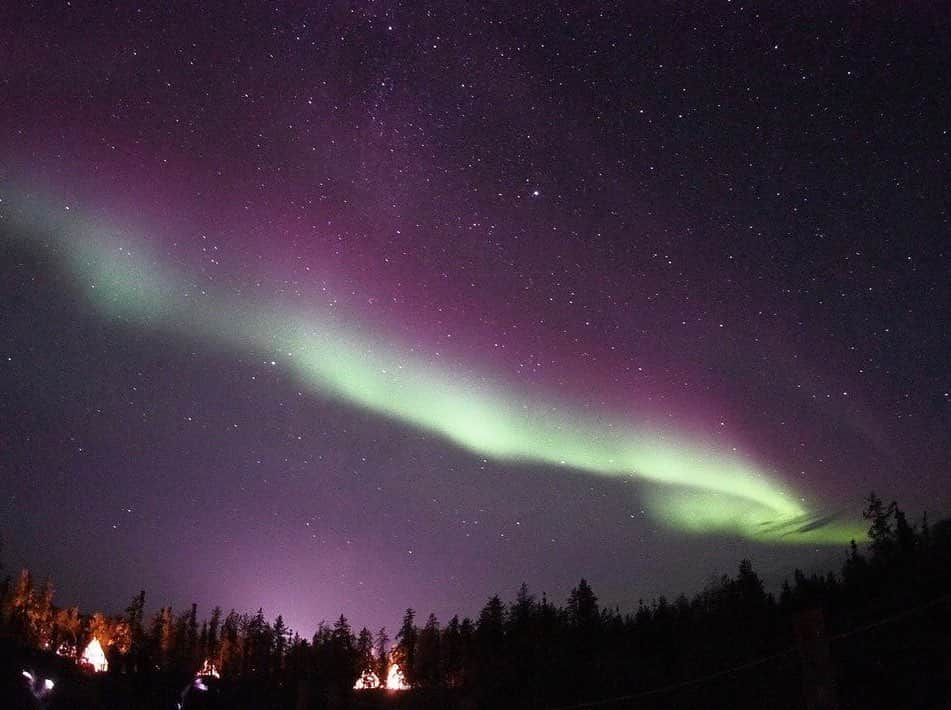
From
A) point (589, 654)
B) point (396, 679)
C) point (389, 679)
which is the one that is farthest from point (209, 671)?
point (396, 679)

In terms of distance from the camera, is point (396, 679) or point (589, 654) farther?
point (396, 679)

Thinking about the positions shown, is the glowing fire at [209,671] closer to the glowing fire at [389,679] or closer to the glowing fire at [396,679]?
the glowing fire at [389,679]

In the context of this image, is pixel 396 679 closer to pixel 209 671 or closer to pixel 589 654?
pixel 589 654

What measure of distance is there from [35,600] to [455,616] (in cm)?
4775

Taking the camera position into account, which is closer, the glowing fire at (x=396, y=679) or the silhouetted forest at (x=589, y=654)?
the silhouetted forest at (x=589, y=654)

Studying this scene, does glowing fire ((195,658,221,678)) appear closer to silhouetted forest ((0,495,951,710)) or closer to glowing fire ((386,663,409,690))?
silhouetted forest ((0,495,951,710))

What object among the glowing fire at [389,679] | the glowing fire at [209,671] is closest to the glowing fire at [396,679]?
the glowing fire at [389,679]

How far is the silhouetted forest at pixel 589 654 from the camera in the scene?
1269 cm

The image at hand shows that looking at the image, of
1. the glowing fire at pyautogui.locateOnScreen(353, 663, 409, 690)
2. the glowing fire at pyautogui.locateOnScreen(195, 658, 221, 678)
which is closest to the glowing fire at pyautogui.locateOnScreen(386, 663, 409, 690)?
the glowing fire at pyautogui.locateOnScreen(353, 663, 409, 690)

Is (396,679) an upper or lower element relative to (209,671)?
upper

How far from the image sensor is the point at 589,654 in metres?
42.7

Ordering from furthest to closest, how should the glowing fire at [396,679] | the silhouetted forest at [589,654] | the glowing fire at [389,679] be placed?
the glowing fire at [389,679] < the glowing fire at [396,679] < the silhouetted forest at [589,654]

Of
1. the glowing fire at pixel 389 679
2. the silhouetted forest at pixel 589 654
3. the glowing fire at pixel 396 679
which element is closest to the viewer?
the silhouetted forest at pixel 589 654

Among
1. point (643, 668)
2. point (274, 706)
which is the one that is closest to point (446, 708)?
point (274, 706)
